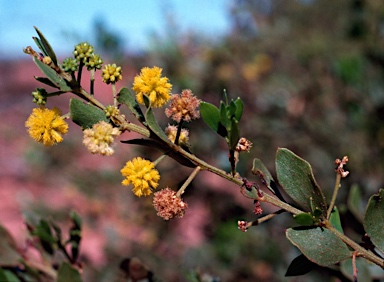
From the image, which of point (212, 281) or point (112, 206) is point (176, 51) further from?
point (212, 281)

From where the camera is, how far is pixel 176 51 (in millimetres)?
3207

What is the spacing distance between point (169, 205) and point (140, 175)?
55 millimetres

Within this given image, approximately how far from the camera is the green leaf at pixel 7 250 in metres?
0.99

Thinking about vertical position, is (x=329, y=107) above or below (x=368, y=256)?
above

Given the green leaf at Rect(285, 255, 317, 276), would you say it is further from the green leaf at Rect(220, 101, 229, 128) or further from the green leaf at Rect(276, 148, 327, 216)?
the green leaf at Rect(220, 101, 229, 128)

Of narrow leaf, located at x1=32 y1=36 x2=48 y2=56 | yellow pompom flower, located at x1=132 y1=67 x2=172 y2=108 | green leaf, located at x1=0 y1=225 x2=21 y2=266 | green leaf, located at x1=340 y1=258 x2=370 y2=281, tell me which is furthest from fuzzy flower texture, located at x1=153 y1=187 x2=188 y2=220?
green leaf, located at x1=0 y1=225 x2=21 y2=266

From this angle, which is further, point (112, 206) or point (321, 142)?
point (112, 206)

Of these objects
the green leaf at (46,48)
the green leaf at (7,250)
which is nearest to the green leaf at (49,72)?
the green leaf at (46,48)

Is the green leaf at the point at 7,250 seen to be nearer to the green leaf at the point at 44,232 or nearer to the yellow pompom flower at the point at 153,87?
the green leaf at the point at 44,232

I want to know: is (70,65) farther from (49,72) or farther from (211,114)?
(211,114)

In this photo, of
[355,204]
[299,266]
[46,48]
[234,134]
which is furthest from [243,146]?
[355,204]

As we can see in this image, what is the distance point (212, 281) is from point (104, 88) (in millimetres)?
7685

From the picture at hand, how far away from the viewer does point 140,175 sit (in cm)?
66

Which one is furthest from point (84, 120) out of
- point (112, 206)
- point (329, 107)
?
point (112, 206)
